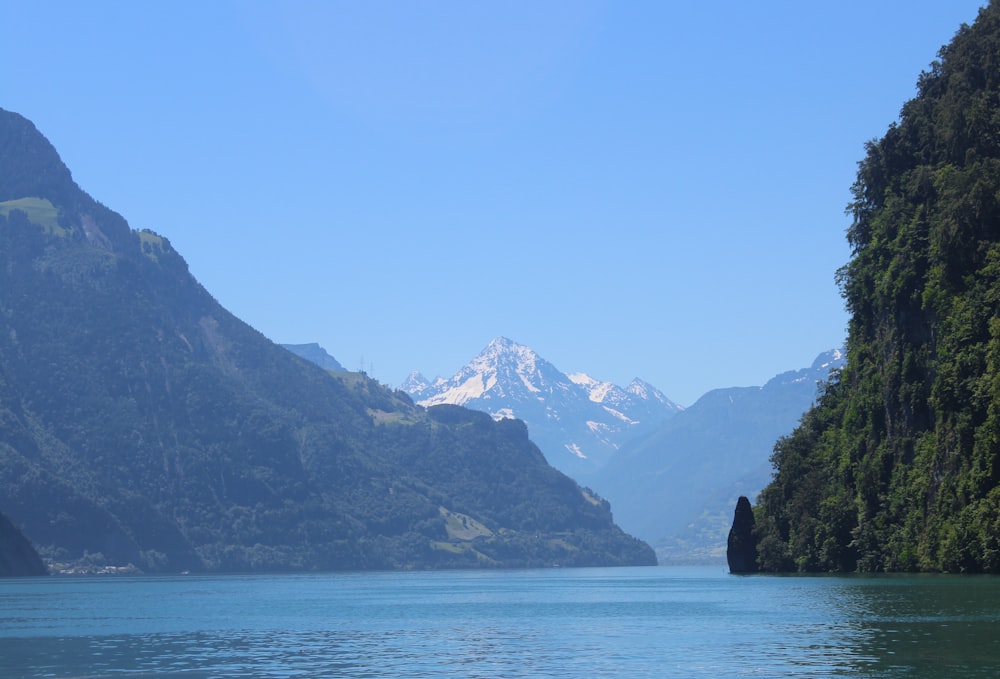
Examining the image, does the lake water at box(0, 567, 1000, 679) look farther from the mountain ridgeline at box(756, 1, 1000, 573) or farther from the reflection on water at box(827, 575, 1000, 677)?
the mountain ridgeline at box(756, 1, 1000, 573)

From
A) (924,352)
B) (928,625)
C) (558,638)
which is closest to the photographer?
(928,625)

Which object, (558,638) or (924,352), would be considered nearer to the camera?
(558,638)

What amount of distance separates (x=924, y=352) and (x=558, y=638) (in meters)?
93.0

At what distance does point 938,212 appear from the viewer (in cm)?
16762

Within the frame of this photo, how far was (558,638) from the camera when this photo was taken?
86.7 metres

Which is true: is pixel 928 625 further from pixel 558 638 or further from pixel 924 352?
pixel 924 352

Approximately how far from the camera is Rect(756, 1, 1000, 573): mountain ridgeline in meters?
143

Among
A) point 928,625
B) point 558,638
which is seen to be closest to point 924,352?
point 928,625

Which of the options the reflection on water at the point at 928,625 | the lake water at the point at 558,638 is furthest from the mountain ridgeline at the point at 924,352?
the reflection on water at the point at 928,625

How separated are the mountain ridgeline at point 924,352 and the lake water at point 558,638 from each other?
12.9m

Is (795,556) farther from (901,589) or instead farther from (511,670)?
(511,670)

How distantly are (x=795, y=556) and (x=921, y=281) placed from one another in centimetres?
4965

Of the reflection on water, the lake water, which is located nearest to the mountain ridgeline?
the lake water

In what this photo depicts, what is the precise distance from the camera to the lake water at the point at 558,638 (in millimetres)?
65688
